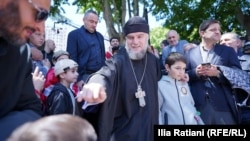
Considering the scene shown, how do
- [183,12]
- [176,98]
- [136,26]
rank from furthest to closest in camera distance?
[183,12]
[176,98]
[136,26]

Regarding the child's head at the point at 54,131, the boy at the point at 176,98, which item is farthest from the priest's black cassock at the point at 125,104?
the child's head at the point at 54,131

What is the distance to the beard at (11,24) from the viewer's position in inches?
71.5

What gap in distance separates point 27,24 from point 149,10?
528 inches

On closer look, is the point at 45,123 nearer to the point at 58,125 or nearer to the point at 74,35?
the point at 58,125

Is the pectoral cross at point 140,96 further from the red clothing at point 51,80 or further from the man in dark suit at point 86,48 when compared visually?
the man in dark suit at point 86,48

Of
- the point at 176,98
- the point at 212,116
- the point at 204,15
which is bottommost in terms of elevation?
the point at 212,116

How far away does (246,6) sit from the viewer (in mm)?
19406

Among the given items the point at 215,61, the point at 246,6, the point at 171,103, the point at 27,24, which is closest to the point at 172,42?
the point at 215,61

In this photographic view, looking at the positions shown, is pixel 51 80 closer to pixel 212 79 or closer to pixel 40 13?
pixel 212 79

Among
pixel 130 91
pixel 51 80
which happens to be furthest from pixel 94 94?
pixel 51 80

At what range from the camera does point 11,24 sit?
1839mm

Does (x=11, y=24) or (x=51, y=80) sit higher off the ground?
(x=11, y=24)

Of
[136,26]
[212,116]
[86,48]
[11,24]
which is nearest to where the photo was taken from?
[11,24]

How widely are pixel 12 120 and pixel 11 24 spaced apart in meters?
0.39
